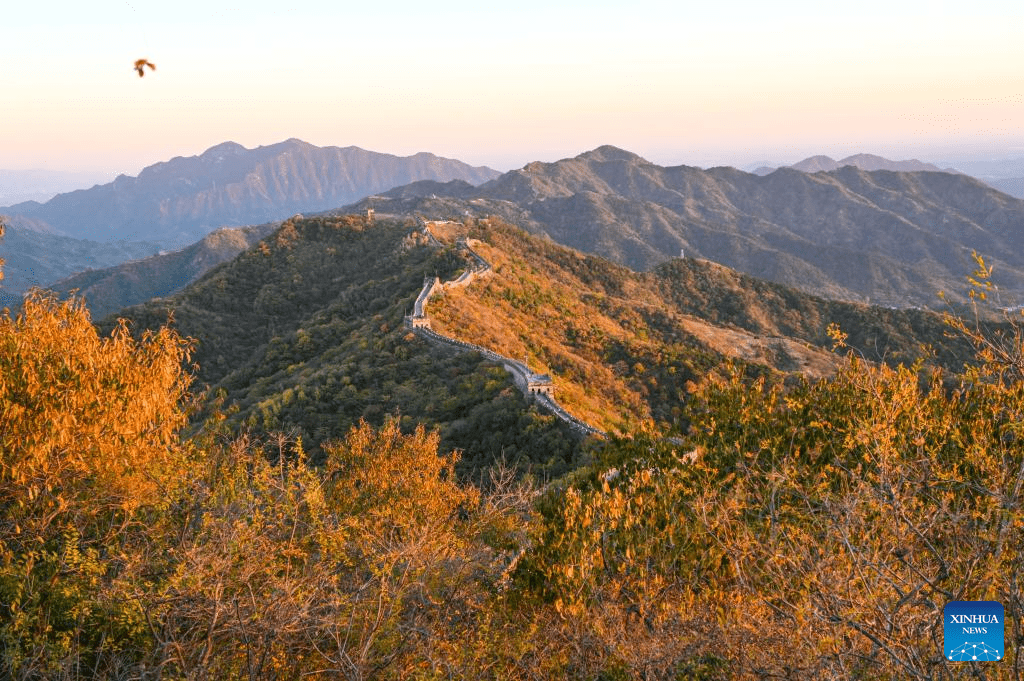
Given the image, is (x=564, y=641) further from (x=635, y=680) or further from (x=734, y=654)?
(x=734, y=654)

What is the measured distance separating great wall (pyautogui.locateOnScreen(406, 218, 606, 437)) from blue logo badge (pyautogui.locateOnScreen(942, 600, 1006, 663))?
21.2 meters

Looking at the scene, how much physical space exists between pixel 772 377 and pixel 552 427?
2748 cm

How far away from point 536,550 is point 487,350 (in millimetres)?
29392

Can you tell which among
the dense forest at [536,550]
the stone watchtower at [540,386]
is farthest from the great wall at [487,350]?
the dense forest at [536,550]

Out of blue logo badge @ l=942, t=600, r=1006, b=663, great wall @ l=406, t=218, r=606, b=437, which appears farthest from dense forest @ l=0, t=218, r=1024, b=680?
great wall @ l=406, t=218, r=606, b=437

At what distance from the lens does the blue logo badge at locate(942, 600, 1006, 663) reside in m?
6.38

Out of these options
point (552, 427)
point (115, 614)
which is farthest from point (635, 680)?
point (552, 427)

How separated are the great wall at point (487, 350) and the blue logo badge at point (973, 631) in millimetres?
21182

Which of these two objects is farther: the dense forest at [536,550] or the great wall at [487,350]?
the great wall at [487,350]

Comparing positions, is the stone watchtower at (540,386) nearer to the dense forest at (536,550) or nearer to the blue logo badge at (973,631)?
the dense forest at (536,550)

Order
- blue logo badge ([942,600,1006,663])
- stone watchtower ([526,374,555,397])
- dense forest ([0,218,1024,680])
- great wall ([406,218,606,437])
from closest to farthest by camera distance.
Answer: blue logo badge ([942,600,1006,663])
dense forest ([0,218,1024,680])
great wall ([406,218,606,437])
stone watchtower ([526,374,555,397])

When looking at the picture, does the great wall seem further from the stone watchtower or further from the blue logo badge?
the blue logo badge

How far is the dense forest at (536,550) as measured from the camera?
839 cm

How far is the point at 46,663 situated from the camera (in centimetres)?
961
